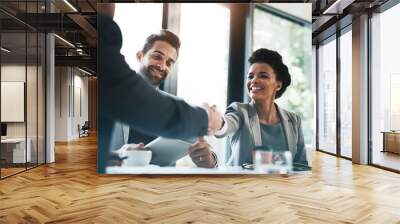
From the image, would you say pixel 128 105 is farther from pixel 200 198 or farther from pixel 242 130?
pixel 200 198

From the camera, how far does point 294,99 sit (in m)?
6.25

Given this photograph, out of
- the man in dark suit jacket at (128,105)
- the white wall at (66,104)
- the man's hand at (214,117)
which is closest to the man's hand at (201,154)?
the man in dark suit jacket at (128,105)

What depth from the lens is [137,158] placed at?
20.3 ft

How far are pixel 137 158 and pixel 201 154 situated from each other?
1081 millimetres

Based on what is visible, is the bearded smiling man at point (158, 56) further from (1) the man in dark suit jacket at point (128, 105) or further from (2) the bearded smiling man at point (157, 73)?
(1) the man in dark suit jacket at point (128, 105)

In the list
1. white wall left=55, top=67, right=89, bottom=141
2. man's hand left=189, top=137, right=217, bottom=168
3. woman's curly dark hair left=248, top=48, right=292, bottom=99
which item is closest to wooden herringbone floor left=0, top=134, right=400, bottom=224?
man's hand left=189, top=137, right=217, bottom=168

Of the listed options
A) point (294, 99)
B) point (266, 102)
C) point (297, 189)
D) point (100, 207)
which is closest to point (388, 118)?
point (294, 99)

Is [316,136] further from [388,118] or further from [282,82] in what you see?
[282,82]

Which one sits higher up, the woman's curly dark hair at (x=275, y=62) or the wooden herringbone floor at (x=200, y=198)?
the woman's curly dark hair at (x=275, y=62)

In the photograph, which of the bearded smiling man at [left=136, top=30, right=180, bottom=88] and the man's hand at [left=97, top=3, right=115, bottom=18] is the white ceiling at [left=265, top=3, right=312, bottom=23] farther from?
the man's hand at [left=97, top=3, right=115, bottom=18]

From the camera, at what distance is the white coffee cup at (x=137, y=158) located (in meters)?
6.16

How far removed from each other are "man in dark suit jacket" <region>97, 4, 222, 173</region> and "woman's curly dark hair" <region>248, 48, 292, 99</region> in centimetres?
115

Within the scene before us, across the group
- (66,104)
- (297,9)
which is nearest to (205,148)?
(297,9)

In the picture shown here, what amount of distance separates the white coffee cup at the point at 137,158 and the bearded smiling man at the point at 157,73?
0.09 metres
